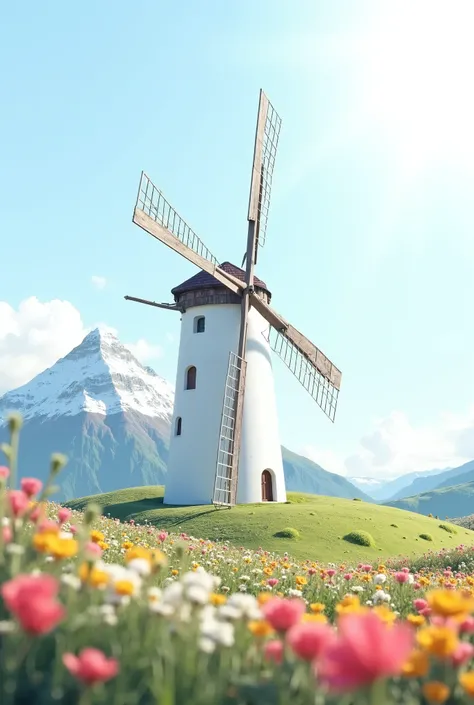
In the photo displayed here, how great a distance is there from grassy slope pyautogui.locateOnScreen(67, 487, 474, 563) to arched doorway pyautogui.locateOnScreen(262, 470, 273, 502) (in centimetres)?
274

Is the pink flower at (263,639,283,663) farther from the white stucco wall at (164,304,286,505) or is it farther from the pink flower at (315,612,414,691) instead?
the white stucco wall at (164,304,286,505)

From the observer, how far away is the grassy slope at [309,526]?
20.2 m

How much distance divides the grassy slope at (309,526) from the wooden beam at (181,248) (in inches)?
369

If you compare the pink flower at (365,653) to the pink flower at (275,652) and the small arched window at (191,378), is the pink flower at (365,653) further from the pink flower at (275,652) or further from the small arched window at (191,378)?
the small arched window at (191,378)

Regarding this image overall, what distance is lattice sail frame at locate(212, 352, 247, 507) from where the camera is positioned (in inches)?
996

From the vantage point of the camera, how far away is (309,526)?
870 inches

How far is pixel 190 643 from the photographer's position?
244 centimetres

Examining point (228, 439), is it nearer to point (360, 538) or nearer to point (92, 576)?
point (360, 538)

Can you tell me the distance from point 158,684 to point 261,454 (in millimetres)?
25918

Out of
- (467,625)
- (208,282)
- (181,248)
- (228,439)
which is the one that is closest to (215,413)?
(228,439)

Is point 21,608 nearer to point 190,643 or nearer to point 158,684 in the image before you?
point 158,684

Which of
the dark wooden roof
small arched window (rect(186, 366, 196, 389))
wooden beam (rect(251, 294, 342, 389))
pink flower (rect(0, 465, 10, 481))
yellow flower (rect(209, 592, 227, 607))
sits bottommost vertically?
yellow flower (rect(209, 592, 227, 607))

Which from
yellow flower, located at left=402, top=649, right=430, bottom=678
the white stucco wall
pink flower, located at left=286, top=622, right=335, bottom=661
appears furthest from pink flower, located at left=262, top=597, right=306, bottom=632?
the white stucco wall

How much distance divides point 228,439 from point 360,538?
710 cm
